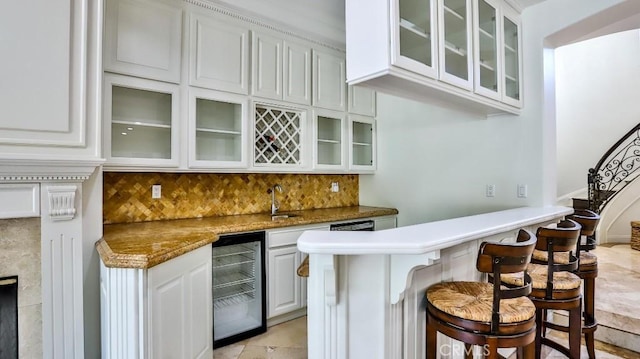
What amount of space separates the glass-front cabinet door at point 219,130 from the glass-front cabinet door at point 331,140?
0.93 meters

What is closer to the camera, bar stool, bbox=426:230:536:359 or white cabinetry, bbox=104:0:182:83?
bar stool, bbox=426:230:536:359

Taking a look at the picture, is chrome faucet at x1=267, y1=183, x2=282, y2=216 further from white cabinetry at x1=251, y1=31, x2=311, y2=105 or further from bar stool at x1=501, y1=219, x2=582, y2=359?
bar stool at x1=501, y1=219, x2=582, y2=359

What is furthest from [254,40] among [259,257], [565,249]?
[565,249]

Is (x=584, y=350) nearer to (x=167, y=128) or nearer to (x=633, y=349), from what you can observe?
(x=633, y=349)

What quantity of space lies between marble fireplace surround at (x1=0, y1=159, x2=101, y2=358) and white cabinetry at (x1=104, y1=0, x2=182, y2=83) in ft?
2.89

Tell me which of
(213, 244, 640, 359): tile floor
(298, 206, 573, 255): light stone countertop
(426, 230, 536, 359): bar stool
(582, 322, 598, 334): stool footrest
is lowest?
(213, 244, 640, 359): tile floor

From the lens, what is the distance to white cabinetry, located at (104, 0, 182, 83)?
2.21 m

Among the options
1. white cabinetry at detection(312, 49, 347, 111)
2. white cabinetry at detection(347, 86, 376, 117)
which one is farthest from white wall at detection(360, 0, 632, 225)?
white cabinetry at detection(312, 49, 347, 111)

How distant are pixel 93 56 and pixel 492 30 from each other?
2.73 metres

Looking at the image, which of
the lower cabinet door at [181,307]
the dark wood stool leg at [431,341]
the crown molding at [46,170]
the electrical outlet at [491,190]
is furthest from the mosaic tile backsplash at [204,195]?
the dark wood stool leg at [431,341]

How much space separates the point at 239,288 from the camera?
276 cm

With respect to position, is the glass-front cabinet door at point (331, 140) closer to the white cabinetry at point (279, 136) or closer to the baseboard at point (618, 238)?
the white cabinetry at point (279, 136)

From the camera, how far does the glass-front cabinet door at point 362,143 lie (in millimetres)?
3729

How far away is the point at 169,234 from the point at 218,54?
150cm
